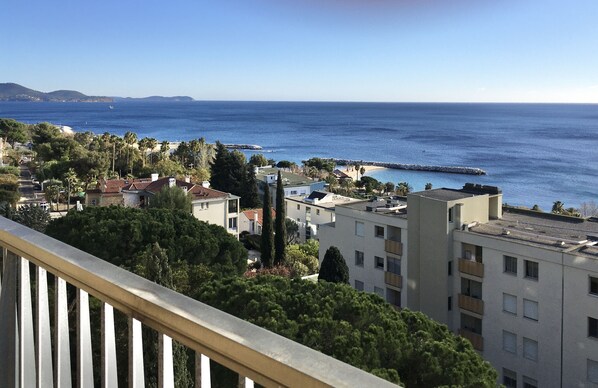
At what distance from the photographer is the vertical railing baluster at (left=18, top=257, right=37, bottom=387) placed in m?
1.57

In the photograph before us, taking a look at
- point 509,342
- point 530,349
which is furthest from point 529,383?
point 509,342

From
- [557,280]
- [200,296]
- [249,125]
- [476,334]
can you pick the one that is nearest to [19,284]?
[200,296]

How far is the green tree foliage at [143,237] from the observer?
14.6 m

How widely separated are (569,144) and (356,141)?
34926mm

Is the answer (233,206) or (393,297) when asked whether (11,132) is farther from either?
→ (393,297)

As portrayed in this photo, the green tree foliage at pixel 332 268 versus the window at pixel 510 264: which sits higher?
the window at pixel 510 264

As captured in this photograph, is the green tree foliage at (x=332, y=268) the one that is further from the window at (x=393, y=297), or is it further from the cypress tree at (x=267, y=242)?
the cypress tree at (x=267, y=242)

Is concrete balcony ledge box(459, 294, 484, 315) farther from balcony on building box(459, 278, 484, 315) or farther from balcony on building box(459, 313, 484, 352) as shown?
balcony on building box(459, 313, 484, 352)

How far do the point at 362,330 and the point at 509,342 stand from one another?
A: 7735 millimetres

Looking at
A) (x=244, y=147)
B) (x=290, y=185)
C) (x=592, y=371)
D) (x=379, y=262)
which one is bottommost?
(x=592, y=371)

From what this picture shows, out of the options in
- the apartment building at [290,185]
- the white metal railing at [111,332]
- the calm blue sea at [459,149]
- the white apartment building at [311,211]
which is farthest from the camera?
the calm blue sea at [459,149]

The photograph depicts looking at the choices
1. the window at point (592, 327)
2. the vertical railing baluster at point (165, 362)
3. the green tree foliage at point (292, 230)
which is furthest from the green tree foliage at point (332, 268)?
the vertical railing baluster at point (165, 362)

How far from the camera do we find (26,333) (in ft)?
5.17

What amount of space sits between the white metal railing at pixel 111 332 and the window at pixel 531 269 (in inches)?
584
